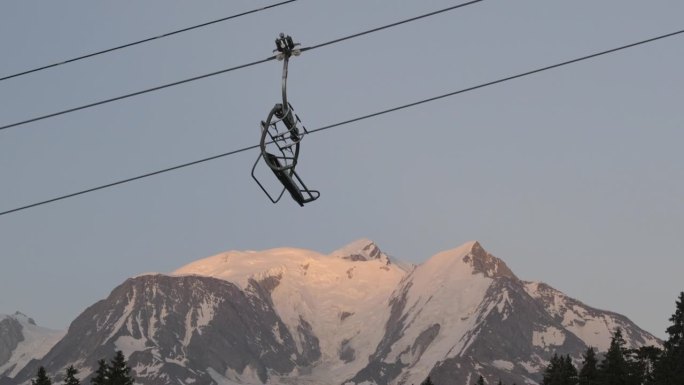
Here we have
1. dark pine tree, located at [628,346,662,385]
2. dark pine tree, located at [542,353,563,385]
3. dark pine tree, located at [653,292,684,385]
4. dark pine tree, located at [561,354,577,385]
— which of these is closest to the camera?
dark pine tree, located at [653,292,684,385]

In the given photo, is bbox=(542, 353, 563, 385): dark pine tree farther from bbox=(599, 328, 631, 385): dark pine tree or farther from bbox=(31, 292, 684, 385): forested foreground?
bbox=(599, 328, 631, 385): dark pine tree

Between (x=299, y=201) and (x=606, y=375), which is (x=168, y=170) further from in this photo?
(x=606, y=375)

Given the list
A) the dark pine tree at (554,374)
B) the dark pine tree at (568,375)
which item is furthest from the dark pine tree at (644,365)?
the dark pine tree at (554,374)

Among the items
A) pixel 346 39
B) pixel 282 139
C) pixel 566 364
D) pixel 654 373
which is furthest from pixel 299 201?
pixel 566 364

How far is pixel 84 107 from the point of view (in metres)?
31.4

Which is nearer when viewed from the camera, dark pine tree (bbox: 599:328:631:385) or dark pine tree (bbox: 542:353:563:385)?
dark pine tree (bbox: 599:328:631:385)

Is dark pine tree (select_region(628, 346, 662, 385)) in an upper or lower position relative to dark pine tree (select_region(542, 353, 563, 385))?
lower

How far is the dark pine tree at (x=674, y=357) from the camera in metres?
98.9

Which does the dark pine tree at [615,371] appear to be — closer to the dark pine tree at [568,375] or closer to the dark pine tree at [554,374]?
the dark pine tree at [568,375]

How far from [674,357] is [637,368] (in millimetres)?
4607

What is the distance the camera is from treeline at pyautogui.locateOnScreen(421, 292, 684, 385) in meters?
101

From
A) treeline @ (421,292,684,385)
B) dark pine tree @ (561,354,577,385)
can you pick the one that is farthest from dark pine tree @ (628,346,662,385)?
dark pine tree @ (561,354,577,385)

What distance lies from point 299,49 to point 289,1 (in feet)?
7.74

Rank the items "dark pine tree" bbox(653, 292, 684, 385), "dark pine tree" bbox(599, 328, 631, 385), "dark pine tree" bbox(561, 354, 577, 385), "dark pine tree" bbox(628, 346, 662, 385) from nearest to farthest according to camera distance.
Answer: "dark pine tree" bbox(653, 292, 684, 385) < "dark pine tree" bbox(628, 346, 662, 385) < "dark pine tree" bbox(599, 328, 631, 385) < "dark pine tree" bbox(561, 354, 577, 385)
